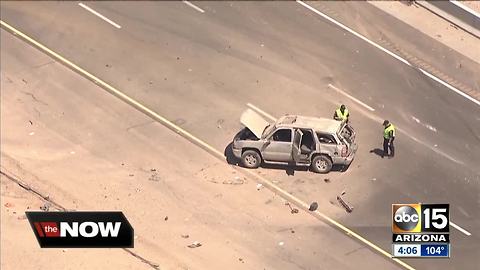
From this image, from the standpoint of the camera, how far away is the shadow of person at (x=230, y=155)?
30406 mm

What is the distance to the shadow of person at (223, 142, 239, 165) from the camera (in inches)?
1197

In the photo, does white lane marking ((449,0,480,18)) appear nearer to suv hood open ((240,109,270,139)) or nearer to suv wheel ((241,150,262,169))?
suv hood open ((240,109,270,139))

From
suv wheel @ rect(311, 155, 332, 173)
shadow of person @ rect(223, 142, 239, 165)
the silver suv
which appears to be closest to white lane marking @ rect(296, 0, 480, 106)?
the silver suv

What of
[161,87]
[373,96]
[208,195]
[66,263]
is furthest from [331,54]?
[66,263]

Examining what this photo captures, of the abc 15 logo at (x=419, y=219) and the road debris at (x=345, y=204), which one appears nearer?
the abc 15 logo at (x=419, y=219)

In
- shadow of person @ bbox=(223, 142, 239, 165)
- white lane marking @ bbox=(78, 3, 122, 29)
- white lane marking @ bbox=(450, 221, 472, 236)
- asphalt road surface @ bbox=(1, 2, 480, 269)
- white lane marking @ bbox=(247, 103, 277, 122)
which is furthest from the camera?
white lane marking @ bbox=(78, 3, 122, 29)

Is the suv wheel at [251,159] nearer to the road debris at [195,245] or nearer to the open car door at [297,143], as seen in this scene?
the open car door at [297,143]

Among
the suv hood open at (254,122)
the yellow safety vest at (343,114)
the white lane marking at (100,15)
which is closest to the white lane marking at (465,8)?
the yellow safety vest at (343,114)

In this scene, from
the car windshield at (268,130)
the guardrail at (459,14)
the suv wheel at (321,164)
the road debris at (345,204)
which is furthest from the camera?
the guardrail at (459,14)

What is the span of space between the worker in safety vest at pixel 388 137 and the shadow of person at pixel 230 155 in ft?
16.8

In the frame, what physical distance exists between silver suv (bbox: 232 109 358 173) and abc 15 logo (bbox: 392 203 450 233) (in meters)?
3.03

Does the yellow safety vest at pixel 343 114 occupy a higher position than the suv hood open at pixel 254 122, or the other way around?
A: the yellow safety vest at pixel 343 114

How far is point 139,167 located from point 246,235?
5121 millimetres

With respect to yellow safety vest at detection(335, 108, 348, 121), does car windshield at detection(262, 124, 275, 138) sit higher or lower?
lower
